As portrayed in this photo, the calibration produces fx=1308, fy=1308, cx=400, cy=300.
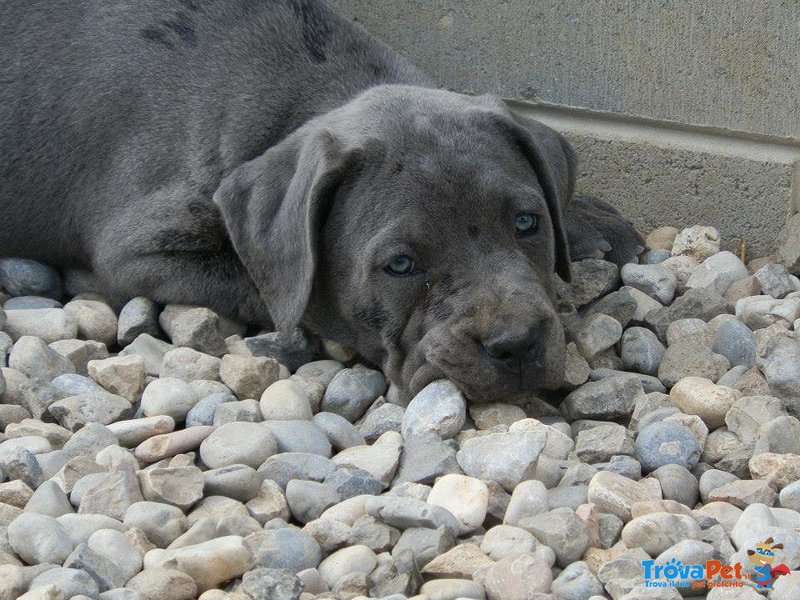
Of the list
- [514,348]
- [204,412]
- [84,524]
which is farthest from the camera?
[204,412]

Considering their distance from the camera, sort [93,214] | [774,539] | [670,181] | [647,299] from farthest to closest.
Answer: [670,181] < [93,214] < [647,299] < [774,539]

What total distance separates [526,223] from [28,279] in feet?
6.08

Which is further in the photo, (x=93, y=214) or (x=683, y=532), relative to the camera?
(x=93, y=214)

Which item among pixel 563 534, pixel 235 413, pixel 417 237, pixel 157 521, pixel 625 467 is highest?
pixel 417 237

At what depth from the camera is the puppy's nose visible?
3.34 metres

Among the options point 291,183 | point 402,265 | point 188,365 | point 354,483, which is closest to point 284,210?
point 291,183

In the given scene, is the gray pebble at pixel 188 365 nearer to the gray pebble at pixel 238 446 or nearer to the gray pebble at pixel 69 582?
the gray pebble at pixel 238 446

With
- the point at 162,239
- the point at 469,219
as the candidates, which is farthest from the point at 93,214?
the point at 469,219

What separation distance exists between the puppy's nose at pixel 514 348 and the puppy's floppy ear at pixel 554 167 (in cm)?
67

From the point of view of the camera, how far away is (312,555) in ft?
8.71

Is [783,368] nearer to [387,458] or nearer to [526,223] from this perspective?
[526,223]

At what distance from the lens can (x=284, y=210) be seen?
12.6 ft

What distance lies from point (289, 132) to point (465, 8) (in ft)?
3.53

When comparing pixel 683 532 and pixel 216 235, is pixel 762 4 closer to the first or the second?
pixel 216 235
